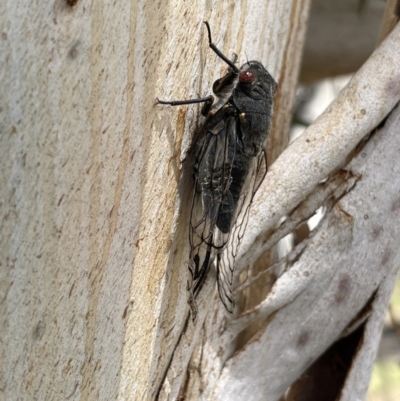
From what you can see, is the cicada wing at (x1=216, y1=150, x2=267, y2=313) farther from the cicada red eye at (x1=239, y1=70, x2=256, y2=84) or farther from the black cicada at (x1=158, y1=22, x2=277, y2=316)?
the cicada red eye at (x1=239, y1=70, x2=256, y2=84)

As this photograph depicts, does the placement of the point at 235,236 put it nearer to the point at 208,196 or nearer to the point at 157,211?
the point at 208,196

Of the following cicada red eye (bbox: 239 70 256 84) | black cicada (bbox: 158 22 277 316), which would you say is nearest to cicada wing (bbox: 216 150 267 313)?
black cicada (bbox: 158 22 277 316)

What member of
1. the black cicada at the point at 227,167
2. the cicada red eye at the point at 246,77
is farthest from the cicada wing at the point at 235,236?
the cicada red eye at the point at 246,77

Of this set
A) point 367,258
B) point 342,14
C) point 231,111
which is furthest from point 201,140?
point 342,14

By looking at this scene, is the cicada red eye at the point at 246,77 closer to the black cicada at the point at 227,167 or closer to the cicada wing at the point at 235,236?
the black cicada at the point at 227,167

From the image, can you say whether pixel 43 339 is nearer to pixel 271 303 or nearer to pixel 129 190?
pixel 129 190

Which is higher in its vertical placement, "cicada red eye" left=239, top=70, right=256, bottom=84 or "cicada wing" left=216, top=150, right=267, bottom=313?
"cicada red eye" left=239, top=70, right=256, bottom=84
